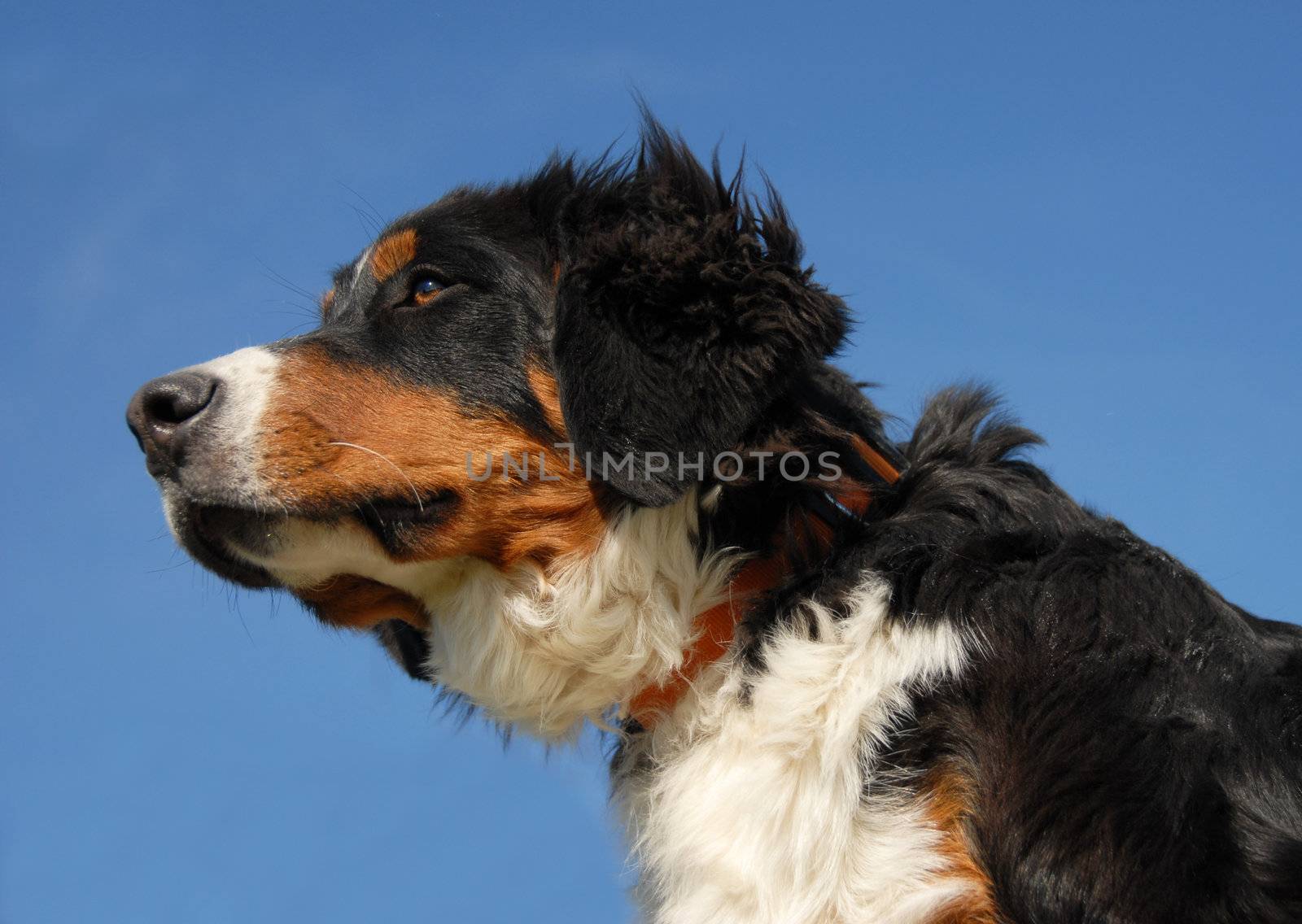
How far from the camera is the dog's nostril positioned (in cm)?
399

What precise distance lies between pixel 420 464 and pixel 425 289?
2.72 ft

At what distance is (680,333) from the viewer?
4.11 m

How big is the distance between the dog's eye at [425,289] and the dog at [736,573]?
0.01 m

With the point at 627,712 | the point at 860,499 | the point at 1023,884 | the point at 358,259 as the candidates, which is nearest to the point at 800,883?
the point at 1023,884

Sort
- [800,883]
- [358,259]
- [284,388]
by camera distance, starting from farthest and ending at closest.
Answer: [358,259] → [284,388] → [800,883]

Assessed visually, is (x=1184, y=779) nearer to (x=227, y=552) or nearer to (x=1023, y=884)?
(x=1023, y=884)

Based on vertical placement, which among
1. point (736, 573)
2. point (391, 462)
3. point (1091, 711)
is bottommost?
point (391, 462)

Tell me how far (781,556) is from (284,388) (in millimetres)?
1808

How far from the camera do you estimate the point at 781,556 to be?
4148 millimetres

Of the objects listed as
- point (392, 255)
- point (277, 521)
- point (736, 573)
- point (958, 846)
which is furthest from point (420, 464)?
point (958, 846)

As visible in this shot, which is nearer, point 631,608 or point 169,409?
point 169,409

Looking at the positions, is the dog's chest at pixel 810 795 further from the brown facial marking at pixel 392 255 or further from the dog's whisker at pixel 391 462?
the brown facial marking at pixel 392 255

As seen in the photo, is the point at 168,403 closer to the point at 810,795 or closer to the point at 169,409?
the point at 169,409

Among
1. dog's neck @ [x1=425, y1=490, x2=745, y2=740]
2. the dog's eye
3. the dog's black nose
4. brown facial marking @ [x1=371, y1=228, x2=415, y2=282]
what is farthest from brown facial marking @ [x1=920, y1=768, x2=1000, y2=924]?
brown facial marking @ [x1=371, y1=228, x2=415, y2=282]
